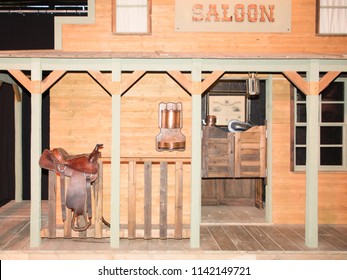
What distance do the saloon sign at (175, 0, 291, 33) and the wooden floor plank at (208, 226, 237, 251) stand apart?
359 centimetres

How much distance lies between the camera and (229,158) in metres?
7.14

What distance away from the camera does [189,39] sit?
6.61m

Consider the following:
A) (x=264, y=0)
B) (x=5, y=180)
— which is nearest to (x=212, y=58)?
(x=264, y=0)

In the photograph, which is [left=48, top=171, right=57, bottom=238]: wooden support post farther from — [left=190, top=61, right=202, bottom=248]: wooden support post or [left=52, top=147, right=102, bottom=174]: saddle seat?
[left=190, top=61, right=202, bottom=248]: wooden support post

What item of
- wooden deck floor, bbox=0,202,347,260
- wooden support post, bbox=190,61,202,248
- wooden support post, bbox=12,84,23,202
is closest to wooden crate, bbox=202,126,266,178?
wooden deck floor, bbox=0,202,347,260

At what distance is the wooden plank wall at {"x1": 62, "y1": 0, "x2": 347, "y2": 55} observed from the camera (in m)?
6.54

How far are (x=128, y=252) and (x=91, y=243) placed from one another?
2.37ft

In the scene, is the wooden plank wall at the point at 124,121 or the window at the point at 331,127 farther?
the window at the point at 331,127

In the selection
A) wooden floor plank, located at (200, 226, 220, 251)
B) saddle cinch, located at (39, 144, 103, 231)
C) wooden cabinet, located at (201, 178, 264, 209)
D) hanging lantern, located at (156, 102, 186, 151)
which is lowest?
wooden floor plank, located at (200, 226, 220, 251)

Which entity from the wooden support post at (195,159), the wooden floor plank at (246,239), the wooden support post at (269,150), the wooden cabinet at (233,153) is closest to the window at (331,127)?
the wooden support post at (269,150)

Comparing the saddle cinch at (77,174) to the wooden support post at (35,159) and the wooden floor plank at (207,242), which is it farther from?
the wooden floor plank at (207,242)

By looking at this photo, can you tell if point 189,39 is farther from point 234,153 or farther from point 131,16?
point 234,153

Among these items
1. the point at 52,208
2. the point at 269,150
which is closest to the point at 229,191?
the point at 269,150

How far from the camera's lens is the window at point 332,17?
663cm
